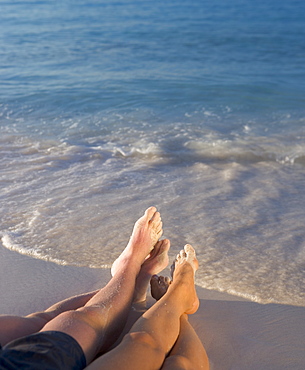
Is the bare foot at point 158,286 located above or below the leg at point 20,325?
below

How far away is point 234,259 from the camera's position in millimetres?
2686

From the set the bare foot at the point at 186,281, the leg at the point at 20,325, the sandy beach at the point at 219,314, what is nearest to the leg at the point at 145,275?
the bare foot at the point at 186,281

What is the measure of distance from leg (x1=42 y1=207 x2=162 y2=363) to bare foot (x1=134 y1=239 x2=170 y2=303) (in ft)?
0.14

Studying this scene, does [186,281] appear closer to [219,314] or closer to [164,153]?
[219,314]

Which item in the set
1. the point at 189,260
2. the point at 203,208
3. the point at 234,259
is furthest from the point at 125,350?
the point at 203,208

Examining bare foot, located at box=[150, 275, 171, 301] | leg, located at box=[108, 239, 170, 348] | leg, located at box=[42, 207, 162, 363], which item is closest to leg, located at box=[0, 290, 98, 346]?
leg, located at box=[42, 207, 162, 363]

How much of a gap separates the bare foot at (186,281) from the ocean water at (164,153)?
0.28m

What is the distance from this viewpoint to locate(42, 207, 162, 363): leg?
1588mm

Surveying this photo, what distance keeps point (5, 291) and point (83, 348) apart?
99cm

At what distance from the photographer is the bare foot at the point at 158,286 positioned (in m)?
2.16

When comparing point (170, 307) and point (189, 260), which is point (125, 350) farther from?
point (189, 260)

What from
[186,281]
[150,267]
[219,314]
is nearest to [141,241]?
[150,267]

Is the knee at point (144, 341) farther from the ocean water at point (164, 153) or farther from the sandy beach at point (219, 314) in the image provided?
the ocean water at point (164, 153)

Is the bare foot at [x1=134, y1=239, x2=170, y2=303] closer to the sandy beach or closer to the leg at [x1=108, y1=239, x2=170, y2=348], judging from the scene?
the leg at [x1=108, y1=239, x2=170, y2=348]
